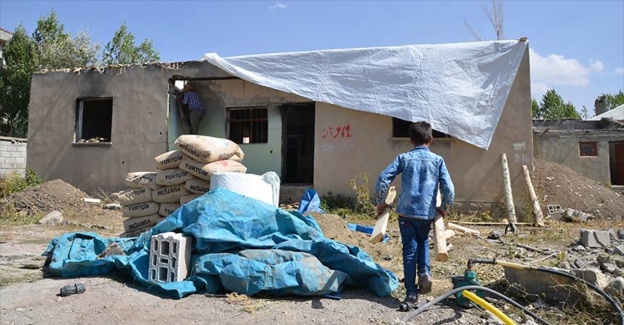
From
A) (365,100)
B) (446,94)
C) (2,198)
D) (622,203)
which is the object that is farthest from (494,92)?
(2,198)

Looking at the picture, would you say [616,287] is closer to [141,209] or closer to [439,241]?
[439,241]

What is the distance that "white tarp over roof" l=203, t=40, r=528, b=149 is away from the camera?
791 centimetres

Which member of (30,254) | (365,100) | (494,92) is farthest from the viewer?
(365,100)

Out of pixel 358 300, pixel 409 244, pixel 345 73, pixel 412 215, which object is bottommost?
pixel 358 300

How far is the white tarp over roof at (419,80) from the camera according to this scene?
791cm

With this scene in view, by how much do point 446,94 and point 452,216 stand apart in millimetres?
2310

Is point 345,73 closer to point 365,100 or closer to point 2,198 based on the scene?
point 365,100

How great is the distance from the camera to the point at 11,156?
13.4 meters

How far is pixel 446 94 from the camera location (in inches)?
316

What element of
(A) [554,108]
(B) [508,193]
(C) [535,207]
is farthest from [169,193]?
(A) [554,108]

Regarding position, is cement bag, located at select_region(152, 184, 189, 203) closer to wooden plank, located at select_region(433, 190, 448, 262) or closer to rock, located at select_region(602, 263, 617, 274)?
wooden plank, located at select_region(433, 190, 448, 262)

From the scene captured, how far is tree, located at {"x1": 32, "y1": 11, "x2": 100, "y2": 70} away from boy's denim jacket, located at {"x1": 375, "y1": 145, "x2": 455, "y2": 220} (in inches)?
822

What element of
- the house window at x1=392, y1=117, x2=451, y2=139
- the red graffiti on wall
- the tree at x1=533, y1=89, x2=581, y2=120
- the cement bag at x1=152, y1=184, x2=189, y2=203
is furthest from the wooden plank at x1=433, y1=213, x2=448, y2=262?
the tree at x1=533, y1=89, x2=581, y2=120

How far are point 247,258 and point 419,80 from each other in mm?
5972
